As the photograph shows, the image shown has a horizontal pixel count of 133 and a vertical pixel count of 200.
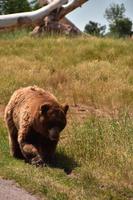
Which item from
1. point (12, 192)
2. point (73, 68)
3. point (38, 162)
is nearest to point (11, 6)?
point (73, 68)

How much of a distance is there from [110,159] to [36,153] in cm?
115

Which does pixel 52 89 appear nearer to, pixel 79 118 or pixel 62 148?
pixel 79 118

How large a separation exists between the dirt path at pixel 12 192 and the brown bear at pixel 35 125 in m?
1.35

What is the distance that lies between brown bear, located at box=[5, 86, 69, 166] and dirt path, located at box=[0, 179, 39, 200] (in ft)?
4.43

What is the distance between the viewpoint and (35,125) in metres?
10.5

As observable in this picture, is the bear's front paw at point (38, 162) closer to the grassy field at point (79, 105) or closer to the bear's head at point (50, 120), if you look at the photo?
the grassy field at point (79, 105)

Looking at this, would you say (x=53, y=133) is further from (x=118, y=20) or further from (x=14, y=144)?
(x=118, y=20)

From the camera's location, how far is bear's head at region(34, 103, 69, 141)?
407 inches

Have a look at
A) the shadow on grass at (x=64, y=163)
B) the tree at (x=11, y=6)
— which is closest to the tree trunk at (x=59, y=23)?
the shadow on grass at (x=64, y=163)

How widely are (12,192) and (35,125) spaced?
7.03 feet

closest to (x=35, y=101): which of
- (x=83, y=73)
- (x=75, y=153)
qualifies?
(x=75, y=153)

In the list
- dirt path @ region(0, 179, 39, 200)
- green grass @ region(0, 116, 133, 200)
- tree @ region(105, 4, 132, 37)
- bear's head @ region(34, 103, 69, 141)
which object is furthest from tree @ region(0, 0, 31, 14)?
dirt path @ region(0, 179, 39, 200)

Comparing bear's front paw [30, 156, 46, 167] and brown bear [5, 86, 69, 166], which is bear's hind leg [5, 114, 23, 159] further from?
bear's front paw [30, 156, 46, 167]

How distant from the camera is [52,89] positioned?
17.6 meters
